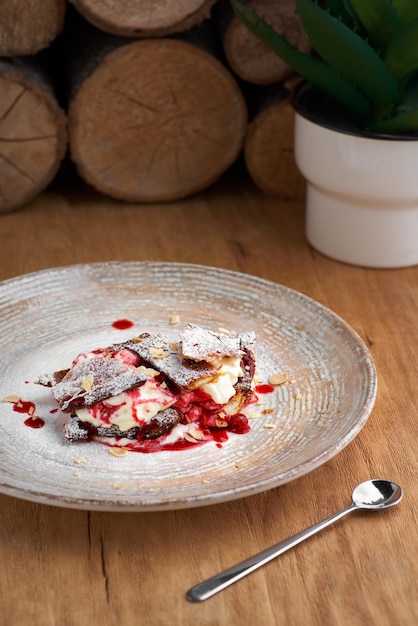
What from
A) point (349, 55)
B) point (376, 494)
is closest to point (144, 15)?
point (349, 55)

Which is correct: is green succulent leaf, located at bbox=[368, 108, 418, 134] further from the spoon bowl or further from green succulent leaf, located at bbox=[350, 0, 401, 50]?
the spoon bowl

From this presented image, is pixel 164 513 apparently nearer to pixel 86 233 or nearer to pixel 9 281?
pixel 9 281

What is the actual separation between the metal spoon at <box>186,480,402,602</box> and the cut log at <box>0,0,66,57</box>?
3.42ft

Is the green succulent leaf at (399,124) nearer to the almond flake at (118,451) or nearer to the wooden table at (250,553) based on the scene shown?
the wooden table at (250,553)

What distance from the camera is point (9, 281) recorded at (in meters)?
1.36

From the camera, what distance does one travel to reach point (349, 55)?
1.43m

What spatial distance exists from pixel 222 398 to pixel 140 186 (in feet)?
2.70

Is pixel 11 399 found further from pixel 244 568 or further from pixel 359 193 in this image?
pixel 359 193

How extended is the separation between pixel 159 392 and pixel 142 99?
2.73 ft

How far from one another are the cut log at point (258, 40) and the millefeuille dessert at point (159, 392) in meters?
0.78

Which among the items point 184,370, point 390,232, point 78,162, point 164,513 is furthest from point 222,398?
point 78,162

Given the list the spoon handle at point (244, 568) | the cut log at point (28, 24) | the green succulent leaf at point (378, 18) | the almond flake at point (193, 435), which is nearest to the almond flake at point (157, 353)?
the almond flake at point (193, 435)

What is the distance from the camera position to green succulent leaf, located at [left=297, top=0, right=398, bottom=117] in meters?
1.40

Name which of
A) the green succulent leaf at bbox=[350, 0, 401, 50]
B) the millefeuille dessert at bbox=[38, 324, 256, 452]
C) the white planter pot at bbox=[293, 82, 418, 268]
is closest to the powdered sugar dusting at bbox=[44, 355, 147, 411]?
the millefeuille dessert at bbox=[38, 324, 256, 452]
